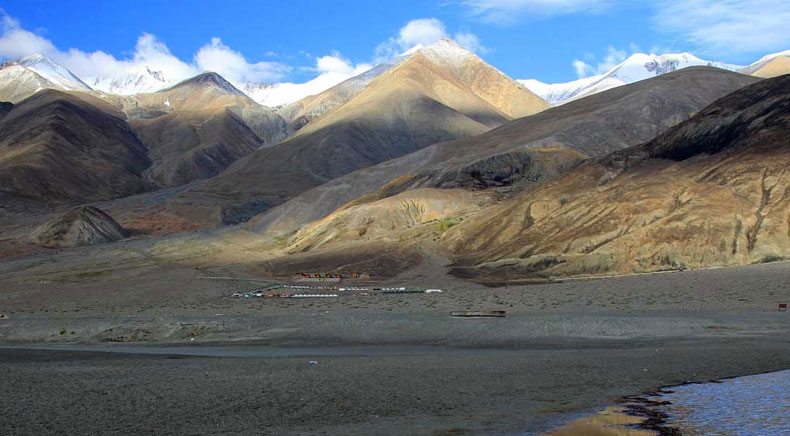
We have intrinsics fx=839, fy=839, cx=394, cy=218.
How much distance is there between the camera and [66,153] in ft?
508

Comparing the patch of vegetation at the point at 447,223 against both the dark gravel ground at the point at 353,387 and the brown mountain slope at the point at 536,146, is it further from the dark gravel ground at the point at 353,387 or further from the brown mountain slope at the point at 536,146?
the dark gravel ground at the point at 353,387

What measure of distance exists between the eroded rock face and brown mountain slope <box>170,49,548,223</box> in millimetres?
25084

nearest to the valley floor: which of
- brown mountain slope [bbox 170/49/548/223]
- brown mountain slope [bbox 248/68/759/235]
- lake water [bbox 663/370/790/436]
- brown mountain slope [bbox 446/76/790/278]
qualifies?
lake water [bbox 663/370/790/436]

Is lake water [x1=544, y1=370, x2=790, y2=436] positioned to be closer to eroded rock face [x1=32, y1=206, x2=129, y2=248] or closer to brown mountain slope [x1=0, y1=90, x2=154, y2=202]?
eroded rock face [x1=32, y1=206, x2=129, y2=248]

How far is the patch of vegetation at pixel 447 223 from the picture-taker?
63394mm

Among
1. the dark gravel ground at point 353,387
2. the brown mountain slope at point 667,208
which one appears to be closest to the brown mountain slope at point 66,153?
the brown mountain slope at point 667,208

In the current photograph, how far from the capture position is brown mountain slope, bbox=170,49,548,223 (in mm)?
132375

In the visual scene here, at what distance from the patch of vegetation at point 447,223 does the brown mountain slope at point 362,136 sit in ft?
184

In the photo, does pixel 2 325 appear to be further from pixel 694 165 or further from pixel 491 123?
pixel 491 123

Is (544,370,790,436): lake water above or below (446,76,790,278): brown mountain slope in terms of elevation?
below

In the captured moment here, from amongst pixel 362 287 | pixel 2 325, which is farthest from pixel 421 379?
pixel 362 287

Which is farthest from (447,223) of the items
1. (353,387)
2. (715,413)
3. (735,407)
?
(715,413)

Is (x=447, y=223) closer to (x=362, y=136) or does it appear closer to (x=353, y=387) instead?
(x=353, y=387)

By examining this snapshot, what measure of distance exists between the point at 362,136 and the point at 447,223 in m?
95.4
